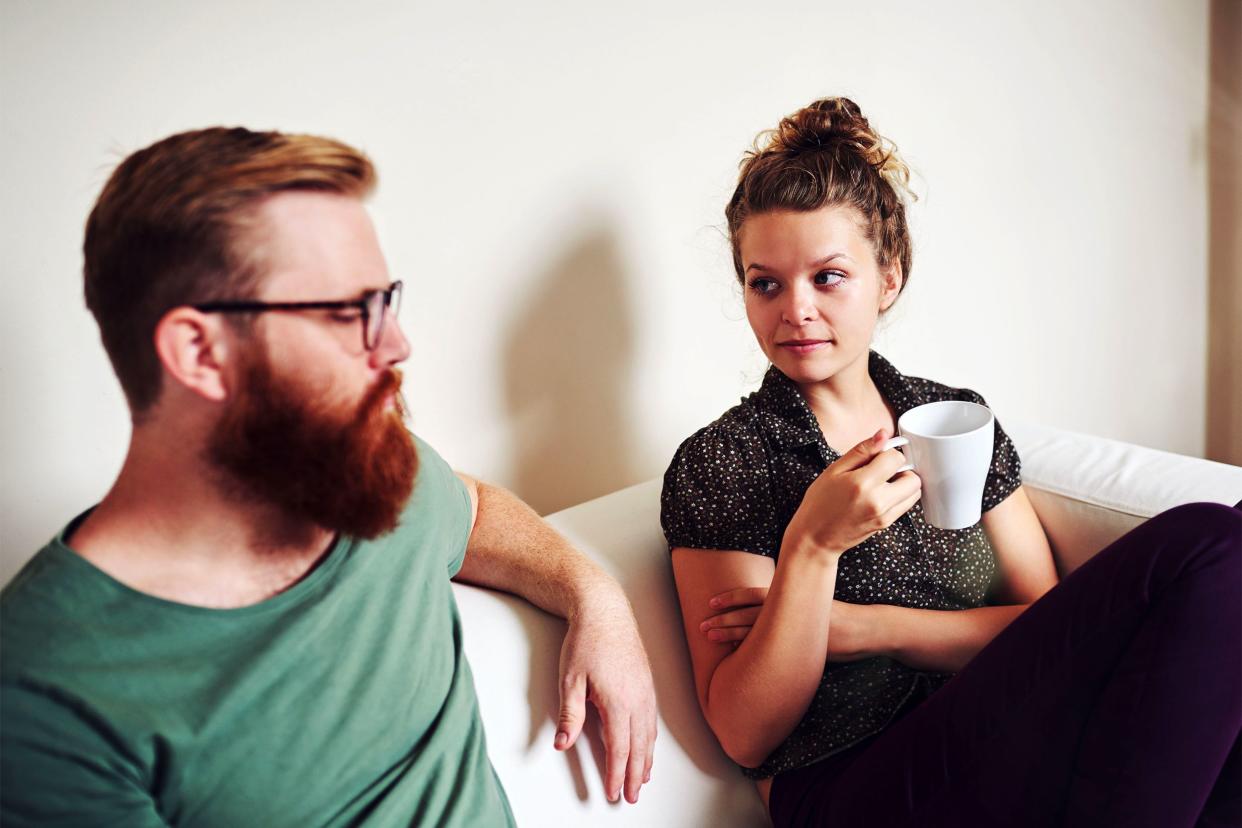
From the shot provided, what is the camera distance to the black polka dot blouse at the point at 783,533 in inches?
50.7

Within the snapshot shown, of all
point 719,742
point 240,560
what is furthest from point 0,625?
point 719,742

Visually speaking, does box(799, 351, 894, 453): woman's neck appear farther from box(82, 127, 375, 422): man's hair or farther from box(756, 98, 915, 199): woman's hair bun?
box(82, 127, 375, 422): man's hair

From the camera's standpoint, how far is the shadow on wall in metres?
1.54

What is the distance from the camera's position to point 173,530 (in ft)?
2.80

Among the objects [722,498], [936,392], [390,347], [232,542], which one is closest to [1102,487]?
[936,392]

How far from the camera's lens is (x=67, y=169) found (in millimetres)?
1078

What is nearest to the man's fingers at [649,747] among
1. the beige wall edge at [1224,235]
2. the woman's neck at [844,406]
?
the woman's neck at [844,406]

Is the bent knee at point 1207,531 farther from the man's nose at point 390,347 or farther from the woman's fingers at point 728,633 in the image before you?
the man's nose at point 390,347

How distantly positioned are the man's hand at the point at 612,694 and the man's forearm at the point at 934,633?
324mm

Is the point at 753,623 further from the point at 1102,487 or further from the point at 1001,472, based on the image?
the point at 1102,487

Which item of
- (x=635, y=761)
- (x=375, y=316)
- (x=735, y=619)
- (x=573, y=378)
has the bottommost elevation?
(x=635, y=761)

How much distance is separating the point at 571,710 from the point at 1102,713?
58 centimetres

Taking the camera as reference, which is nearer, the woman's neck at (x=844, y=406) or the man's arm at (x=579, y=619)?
the man's arm at (x=579, y=619)

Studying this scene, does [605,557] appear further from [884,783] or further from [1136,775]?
[1136,775]
